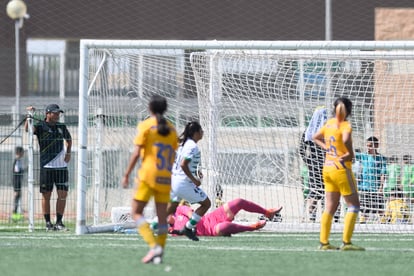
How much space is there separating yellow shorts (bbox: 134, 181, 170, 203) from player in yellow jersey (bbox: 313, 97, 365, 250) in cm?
266

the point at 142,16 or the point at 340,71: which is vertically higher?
the point at 142,16

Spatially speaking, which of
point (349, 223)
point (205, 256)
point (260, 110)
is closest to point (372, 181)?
point (260, 110)

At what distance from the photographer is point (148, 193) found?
41.6 feet

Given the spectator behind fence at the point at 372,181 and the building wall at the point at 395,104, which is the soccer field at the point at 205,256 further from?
the building wall at the point at 395,104

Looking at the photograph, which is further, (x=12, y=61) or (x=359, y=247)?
(x=12, y=61)

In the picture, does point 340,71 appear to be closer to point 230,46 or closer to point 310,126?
point 310,126

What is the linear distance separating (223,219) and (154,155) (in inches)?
194

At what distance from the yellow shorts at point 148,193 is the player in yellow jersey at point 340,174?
266cm

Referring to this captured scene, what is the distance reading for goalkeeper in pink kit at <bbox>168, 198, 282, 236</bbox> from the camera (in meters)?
17.2

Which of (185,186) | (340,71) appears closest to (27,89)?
(340,71)

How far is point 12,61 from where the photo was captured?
29078mm

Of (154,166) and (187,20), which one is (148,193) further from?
(187,20)

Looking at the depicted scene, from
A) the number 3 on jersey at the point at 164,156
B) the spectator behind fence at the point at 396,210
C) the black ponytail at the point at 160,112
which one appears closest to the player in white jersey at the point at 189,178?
the number 3 on jersey at the point at 164,156

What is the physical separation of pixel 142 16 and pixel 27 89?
6535 millimetres
